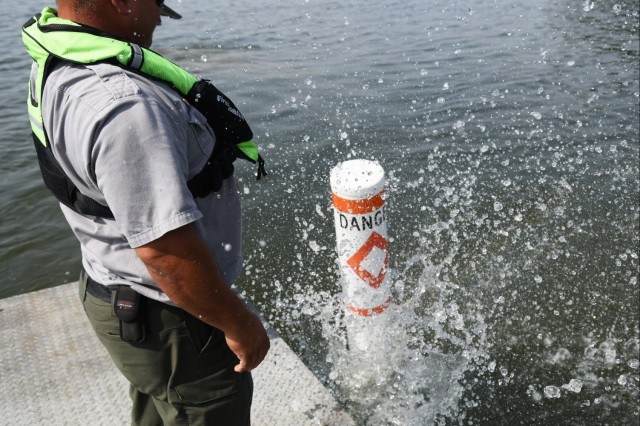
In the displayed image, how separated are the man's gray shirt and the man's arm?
0.16ft

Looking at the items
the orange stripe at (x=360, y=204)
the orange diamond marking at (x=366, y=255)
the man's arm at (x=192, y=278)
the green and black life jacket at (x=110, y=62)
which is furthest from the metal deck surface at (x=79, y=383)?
the green and black life jacket at (x=110, y=62)

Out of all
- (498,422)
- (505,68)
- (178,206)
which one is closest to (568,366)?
(498,422)

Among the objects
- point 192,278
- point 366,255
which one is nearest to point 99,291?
point 192,278

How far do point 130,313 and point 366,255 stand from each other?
1.63 metres

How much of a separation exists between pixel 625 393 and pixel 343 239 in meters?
2.48

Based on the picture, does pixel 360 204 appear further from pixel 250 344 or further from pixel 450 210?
pixel 450 210

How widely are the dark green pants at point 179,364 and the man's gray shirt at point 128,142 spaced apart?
504 mm

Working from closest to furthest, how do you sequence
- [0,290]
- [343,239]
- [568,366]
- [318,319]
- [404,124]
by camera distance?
[343,239]
[568,366]
[318,319]
[0,290]
[404,124]

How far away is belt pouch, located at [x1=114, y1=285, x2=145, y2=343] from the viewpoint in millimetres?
2061

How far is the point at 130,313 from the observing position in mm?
2059

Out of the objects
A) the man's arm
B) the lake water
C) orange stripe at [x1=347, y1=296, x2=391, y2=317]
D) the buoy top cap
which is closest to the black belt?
the man's arm

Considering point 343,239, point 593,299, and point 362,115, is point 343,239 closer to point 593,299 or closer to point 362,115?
point 593,299

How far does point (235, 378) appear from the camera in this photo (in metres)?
2.26

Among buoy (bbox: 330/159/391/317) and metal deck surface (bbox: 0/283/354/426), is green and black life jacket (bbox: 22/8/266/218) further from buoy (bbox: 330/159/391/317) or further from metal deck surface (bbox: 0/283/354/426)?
metal deck surface (bbox: 0/283/354/426)
